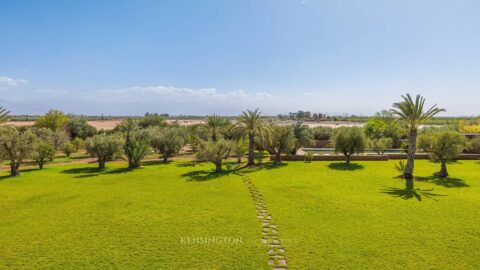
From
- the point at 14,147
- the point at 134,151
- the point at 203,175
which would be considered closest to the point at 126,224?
the point at 203,175

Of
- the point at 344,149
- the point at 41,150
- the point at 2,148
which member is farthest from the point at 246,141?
the point at 2,148

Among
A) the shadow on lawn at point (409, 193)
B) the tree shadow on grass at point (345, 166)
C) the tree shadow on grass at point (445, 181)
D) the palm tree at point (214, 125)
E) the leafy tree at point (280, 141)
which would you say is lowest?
the shadow on lawn at point (409, 193)

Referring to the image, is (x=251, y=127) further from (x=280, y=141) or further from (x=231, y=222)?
(x=231, y=222)

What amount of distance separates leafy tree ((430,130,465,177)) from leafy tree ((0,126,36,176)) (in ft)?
132

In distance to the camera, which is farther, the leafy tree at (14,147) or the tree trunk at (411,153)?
the leafy tree at (14,147)

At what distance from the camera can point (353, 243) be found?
12.4 m

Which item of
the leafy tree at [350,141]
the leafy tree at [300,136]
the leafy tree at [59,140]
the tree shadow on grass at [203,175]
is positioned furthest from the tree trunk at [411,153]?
the leafy tree at [59,140]

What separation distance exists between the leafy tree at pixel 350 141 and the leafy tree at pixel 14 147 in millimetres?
34024

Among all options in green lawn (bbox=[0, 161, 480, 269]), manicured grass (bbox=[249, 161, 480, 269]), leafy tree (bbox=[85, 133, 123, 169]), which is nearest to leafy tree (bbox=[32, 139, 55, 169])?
green lawn (bbox=[0, 161, 480, 269])

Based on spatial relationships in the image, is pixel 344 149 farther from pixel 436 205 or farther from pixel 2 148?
pixel 2 148

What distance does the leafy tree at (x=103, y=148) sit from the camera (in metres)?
31.1

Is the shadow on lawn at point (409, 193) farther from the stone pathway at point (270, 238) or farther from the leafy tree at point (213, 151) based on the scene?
the leafy tree at point (213, 151)

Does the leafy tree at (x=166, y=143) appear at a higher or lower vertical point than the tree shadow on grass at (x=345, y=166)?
higher

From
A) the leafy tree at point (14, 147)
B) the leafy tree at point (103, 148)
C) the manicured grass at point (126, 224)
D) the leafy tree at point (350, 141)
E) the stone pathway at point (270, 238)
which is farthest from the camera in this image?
the leafy tree at point (350, 141)
